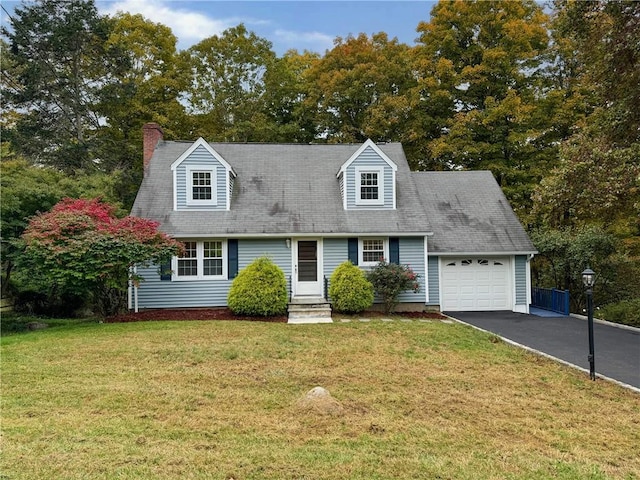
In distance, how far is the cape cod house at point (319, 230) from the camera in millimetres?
14555

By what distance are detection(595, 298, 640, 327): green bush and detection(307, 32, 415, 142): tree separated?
15025mm

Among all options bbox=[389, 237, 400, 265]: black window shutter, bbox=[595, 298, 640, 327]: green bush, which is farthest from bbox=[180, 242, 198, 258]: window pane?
bbox=[595, 298, 640, 327]: green bush

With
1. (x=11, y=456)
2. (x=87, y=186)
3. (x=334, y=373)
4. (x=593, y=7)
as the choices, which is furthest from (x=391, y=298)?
(x=87, y=186)

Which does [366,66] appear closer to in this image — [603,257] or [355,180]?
[355,180]

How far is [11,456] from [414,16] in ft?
89.3

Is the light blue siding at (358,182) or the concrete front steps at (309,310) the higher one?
the light blue siding at (358,182)

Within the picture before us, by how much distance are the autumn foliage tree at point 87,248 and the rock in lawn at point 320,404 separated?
836 centimetres

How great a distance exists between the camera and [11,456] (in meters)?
3.98

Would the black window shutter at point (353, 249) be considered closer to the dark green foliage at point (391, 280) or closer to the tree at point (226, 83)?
the dark green foliage at point (391, 280)

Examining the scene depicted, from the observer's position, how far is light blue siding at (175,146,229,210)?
49.6 ft

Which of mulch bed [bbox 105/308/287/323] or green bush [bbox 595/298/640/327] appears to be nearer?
green bush [bbox 595/298/640/327]

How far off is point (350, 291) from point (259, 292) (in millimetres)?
2899

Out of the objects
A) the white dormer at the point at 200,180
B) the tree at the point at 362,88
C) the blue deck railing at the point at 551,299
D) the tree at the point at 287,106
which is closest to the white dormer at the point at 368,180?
the white dormer at the point at 200,180

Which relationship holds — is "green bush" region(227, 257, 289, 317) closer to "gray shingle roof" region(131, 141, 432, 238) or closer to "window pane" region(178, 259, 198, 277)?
"gray shingle roof" region(131, 141, 432, 238)
